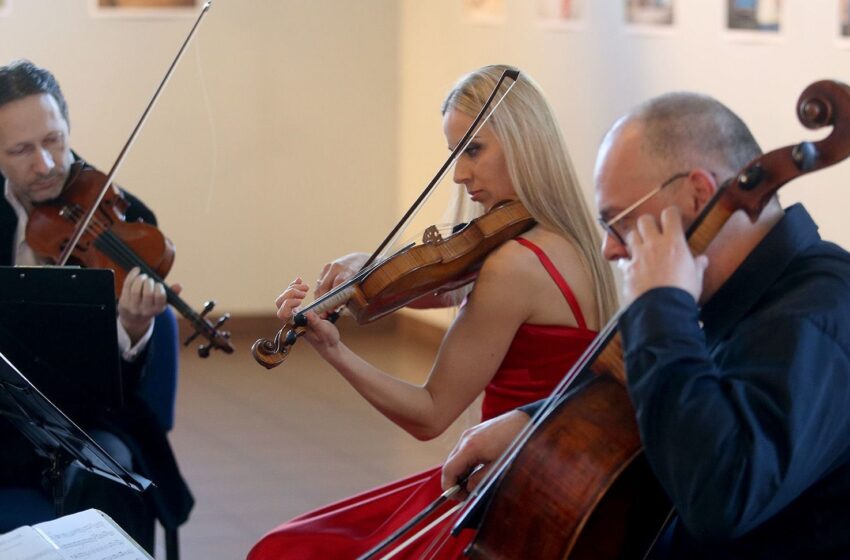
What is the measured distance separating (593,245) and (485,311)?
0.24 m

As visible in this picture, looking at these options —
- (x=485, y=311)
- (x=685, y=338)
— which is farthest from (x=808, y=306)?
(x=485, y=311)

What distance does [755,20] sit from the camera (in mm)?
3742

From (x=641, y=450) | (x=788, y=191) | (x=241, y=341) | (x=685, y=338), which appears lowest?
(x=241, y=341)

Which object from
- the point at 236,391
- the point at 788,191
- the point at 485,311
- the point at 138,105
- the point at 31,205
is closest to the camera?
the point at 485,311

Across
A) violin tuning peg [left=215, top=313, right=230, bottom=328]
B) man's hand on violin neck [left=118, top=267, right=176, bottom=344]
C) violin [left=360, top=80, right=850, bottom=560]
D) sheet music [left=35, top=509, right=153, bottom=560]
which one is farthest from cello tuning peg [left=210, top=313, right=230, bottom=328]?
violin [left=360, top=80, right=850, bottom=560]

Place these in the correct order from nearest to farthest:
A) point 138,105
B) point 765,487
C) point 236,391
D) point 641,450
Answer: point 765,487
point 641,450
point 236,391
point 138,105

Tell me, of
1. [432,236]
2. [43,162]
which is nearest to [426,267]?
[432,236]

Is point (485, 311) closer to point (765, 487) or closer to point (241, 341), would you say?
point (765, 487)

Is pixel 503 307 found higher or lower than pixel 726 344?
lower

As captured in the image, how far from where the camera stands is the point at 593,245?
228cm

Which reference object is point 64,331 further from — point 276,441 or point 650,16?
point 650,16

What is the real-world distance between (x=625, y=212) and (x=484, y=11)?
4.16 meters

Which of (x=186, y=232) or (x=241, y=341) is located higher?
(x=186, y=232)

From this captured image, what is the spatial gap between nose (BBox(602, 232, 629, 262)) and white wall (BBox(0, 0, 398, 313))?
4.70 metres
